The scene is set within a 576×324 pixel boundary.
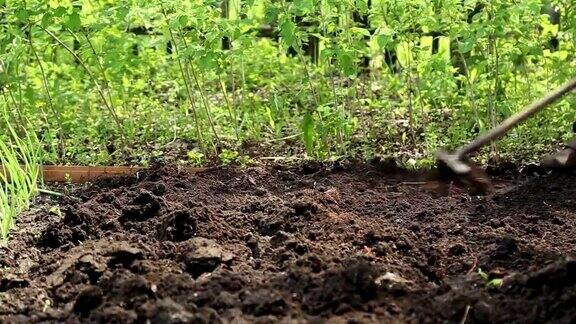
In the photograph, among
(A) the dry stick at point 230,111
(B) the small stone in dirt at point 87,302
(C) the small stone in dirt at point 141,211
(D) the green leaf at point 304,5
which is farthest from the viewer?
(A) the dry stick at point 230,111

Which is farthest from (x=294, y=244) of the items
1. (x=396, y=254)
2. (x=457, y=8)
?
(x=457, y=8)

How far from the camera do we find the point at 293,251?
3350 mm

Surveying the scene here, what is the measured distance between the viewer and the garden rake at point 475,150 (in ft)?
11.0

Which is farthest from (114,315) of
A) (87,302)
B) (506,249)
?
(506,249)

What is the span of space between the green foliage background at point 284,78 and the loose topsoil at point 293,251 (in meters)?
0.64

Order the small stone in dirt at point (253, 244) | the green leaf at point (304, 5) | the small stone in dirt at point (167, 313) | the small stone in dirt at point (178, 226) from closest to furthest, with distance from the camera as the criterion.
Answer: the small stone in dirt at point (167, 313) < the small stone in dirt at point (253, 244) < the small stone in dirt at point (178, 226) < the green leaf at point (304, 5)

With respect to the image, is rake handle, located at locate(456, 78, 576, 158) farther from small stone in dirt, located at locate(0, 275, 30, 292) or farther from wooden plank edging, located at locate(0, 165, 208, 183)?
wooden plank edging, located at locate(0, 165, 208, 183)

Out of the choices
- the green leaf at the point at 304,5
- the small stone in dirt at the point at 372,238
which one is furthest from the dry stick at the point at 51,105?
the small stone in dirt at the point at 372,238

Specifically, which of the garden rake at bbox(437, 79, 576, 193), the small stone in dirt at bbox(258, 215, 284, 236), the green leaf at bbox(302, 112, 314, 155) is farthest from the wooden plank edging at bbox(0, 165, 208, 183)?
the garden rake at bbox(437, 79, 576, 193)

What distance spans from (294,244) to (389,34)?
5.62 feet

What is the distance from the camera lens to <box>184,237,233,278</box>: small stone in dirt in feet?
10.7

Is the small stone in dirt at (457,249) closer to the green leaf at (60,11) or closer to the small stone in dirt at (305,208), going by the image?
the small stone in dirt at (305,208)

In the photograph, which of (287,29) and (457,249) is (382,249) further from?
(287,29)

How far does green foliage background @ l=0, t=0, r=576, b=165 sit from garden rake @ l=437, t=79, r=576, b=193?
0.83 meters
